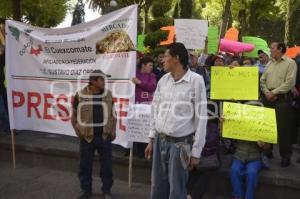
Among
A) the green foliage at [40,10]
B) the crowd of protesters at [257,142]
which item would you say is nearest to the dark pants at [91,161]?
the crowd of protesters at [257,142]

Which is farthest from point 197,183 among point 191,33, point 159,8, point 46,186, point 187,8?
point 159,8

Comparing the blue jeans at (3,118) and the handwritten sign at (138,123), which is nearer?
the handwritten sign at (138,123)

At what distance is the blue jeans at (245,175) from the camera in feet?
18.3

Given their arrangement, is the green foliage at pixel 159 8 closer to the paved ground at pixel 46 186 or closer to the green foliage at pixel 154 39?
the green foliage at pixel 154 39

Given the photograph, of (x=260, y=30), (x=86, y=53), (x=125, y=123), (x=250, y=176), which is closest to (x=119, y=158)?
(x=125, y=123)

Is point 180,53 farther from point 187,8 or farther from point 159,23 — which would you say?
point 159,23

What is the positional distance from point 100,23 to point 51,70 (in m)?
1.19

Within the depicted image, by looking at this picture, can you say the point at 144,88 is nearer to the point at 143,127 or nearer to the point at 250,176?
the point at 143,127

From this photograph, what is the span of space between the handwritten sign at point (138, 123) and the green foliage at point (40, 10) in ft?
55.1

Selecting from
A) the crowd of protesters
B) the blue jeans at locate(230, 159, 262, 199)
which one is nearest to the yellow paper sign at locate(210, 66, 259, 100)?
the crowd of protesters

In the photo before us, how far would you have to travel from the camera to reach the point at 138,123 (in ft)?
20.6

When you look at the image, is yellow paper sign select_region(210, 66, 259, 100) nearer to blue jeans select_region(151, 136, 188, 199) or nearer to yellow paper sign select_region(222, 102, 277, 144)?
yellow paper sign select_region(222, 102, 277, 144)

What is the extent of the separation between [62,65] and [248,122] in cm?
302

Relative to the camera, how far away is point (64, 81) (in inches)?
276
